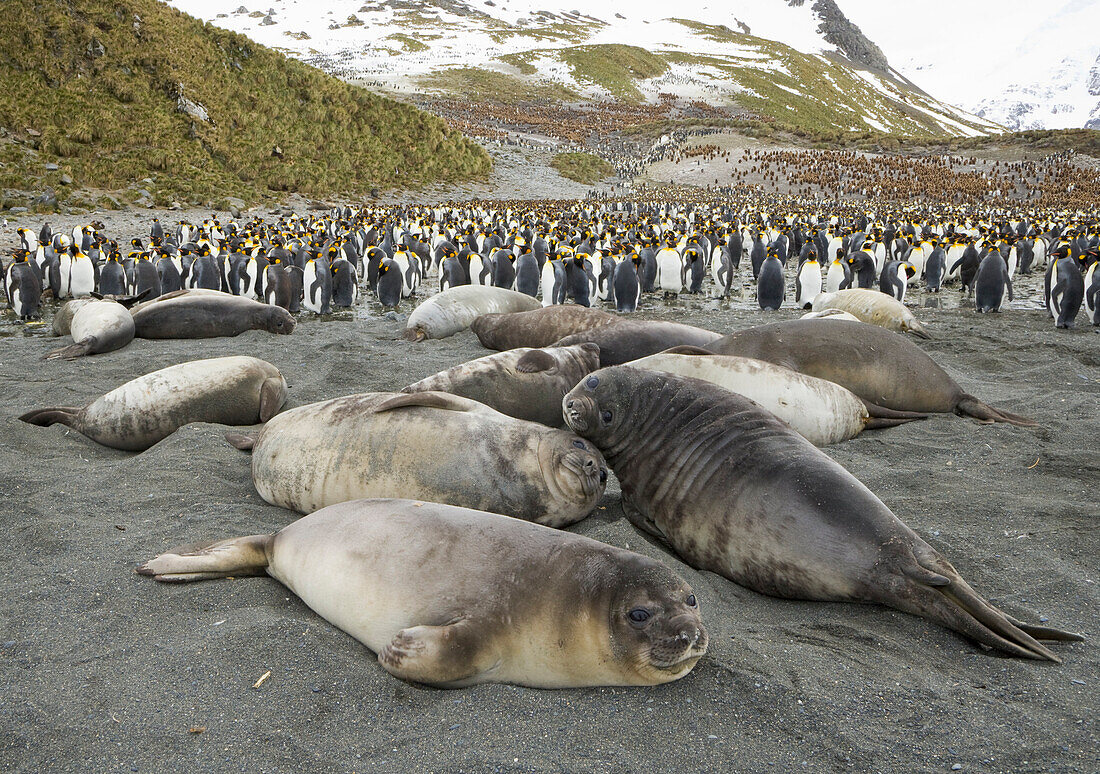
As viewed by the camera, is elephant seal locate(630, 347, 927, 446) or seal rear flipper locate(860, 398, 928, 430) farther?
seal rear flipper locate(860, 398, 928, 430)

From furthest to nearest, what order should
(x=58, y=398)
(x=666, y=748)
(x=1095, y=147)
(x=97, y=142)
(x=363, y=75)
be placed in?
(x=363, y=75), (x=1095, y=147), (x=97, y=142), (x=58, y=398), (x=666, y=748)

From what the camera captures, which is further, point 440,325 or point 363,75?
point 363,75

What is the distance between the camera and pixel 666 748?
87.4 inches

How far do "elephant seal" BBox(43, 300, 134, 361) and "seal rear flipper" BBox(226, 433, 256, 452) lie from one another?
13.0 feet

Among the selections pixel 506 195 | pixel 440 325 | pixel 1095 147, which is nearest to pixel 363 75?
pixel 506 195

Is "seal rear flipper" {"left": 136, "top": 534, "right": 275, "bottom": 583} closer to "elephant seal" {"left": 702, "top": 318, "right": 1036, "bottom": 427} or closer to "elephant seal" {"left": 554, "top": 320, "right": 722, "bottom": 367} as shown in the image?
"elephant seal" {"left": 554, "top": 320, "right": 722, "bottom": 367}

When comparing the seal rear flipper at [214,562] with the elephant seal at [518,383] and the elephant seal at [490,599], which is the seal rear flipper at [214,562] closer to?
the elephant seal at [490,599]

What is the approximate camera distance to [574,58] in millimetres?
103000

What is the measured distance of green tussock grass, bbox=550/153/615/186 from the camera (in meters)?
46.9

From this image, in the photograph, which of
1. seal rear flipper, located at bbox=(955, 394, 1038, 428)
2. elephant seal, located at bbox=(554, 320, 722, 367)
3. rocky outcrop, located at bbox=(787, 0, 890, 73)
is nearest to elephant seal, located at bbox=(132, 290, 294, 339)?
elephant seal, located at bbox=(554, 320, 722, 367)

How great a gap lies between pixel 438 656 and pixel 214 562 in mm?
1264

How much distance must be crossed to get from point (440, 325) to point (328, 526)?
6.13 metres

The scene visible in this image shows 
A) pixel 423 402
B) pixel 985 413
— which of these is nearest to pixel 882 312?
pixel 985 413

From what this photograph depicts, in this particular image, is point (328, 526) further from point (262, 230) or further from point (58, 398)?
point (262, 230)
